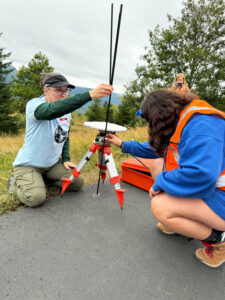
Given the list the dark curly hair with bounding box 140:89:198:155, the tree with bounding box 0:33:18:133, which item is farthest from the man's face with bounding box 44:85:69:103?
the tree with bounding box 0:33:18:133

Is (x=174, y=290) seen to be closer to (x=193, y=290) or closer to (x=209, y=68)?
(x=193, y=290)

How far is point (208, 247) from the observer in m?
1.49

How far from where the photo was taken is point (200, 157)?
1057 mm

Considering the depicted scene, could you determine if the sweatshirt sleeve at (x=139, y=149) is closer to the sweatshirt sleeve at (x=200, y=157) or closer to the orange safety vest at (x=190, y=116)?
the orange safety vest at (x=190, y=116)

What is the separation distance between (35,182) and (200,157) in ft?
5.35

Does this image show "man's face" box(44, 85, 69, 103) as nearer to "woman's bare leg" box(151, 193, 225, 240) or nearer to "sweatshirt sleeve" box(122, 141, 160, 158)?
"sweatshirt sleeve" box(122, 141, 160, 158)

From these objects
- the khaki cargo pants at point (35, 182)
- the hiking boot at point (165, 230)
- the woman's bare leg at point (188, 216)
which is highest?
the woman's bare leg at point (188, 216)

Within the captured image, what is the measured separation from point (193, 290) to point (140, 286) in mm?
357

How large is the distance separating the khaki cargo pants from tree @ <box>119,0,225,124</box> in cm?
1011

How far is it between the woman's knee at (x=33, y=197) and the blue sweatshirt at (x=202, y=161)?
1291 millimetres

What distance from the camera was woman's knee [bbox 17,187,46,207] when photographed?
1856 mm

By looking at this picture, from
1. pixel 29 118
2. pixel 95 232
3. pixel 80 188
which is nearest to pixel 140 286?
pixel 95 232

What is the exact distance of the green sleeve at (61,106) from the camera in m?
1.55

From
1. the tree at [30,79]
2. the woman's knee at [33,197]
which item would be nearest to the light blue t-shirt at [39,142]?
the woman's knee at [33,197]
